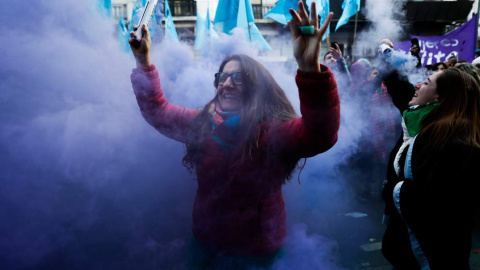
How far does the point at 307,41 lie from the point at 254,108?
0.44 metres

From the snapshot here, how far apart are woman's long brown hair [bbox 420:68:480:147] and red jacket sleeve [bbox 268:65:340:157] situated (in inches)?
32.1

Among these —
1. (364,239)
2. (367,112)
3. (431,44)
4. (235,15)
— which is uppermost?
(235,15)

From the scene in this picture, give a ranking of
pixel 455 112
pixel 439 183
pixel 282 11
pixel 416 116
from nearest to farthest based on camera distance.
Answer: pixel 439 183 → pixel 455 112 → pixel 416 116 → pixel 282 11

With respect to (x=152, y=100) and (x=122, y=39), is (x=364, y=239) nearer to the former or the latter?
(x=152, y=100)

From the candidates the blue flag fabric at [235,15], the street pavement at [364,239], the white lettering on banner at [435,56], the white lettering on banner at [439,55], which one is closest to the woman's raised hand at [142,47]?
the street pavement at [364,239]

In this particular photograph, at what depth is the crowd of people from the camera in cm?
124

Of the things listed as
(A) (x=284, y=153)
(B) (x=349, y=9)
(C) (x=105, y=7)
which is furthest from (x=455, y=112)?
(B) (x=349, y=9)

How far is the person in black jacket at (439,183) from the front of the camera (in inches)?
64.4

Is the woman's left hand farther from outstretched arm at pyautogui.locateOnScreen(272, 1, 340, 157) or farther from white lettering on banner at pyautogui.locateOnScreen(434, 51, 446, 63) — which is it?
white lettering on banner at pyautogui.locateOnScreen(434, 51, 446, 63)

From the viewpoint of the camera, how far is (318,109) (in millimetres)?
1117

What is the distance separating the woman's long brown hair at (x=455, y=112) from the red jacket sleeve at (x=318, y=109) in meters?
0.82

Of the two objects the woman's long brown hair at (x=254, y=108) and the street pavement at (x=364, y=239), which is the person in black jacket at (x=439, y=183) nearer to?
the woman's long brown hair at (x=254, y=108)

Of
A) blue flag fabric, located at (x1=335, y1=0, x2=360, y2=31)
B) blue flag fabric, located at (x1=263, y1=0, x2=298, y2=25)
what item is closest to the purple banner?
blue flag fabric, located at (x1=335, y1=0, x2=360, y2=31)

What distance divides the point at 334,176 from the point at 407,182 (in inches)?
38.1
